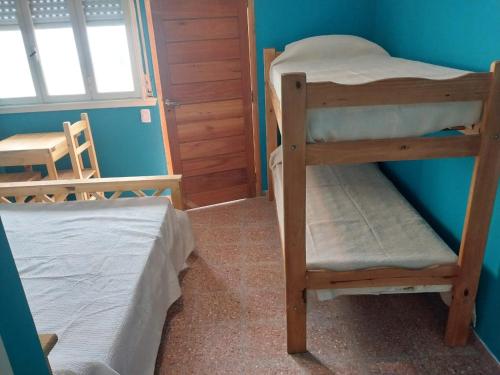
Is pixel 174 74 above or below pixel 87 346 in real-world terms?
above

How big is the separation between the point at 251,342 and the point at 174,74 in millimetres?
2080

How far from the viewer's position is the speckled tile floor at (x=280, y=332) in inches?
65.2

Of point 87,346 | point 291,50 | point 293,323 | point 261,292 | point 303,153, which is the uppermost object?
point 291,50

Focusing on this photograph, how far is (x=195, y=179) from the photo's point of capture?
10.9ft

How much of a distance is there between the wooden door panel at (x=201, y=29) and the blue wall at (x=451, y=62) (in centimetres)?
118

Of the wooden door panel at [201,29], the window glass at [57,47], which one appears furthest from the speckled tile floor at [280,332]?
the window glass at [57,47]

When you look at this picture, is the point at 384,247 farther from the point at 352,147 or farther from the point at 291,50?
the point at 291,50

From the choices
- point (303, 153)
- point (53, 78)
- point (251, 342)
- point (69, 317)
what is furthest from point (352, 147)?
point (53, 78)

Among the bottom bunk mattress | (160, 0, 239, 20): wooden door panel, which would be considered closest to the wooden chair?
(160, 0, 239, 20): wooden door panel

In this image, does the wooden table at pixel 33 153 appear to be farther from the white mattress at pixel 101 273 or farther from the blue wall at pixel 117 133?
the white mattress at pixel 101 273

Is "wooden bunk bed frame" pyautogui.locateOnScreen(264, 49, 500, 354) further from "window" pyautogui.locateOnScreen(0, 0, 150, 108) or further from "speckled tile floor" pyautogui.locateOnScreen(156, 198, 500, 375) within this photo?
"window" pyautogui.locateOnScreen(0, 0, 150, 108)

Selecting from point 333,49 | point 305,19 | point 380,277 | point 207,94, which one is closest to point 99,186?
point 207,94

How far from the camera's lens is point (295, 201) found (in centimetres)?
147

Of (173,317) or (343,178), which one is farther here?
(343,178)
